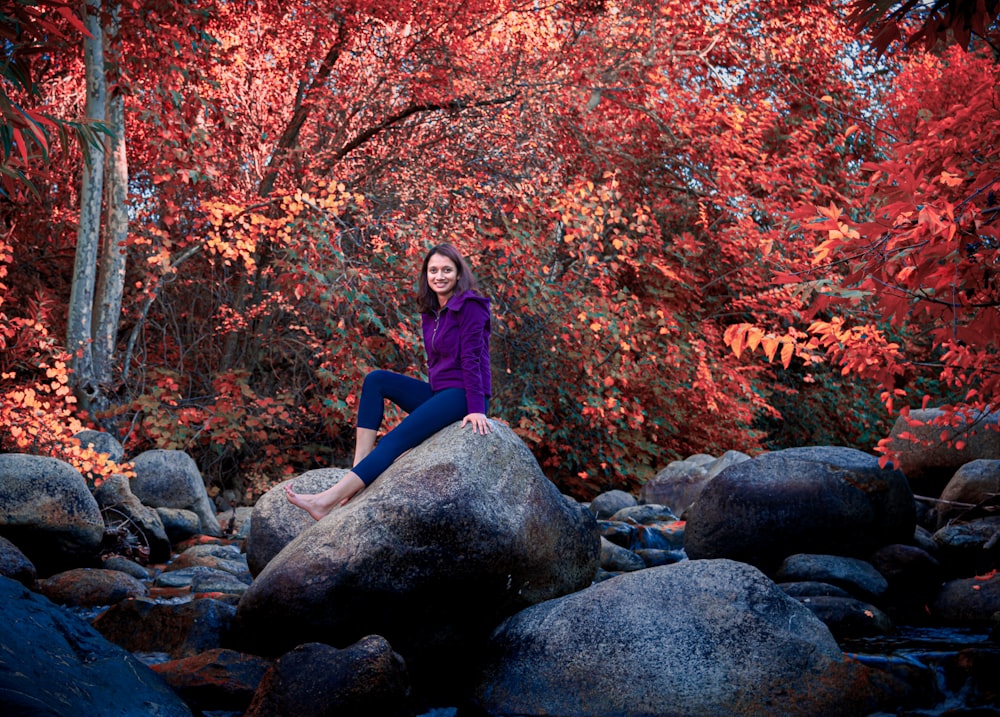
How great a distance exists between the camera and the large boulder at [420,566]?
4.47 m

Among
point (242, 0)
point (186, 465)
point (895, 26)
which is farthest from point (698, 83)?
point (895, 26)

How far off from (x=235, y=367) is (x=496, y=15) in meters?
5.54

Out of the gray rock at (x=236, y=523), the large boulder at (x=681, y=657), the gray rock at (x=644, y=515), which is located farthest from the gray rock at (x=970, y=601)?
the gray rock at (x=236, y=523)

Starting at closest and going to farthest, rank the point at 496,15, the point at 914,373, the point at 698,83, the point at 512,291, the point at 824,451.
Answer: the point at 824,451 → the point at 512,291 → the point at 496,15 → the point at 698,83 → the point at 914,373

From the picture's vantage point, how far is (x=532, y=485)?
501 cm

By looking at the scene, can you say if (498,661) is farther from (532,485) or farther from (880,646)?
(880,646)

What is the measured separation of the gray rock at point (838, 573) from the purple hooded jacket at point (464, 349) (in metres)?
2.75

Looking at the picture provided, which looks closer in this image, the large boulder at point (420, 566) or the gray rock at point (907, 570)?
the large boulder at point (420, 566)

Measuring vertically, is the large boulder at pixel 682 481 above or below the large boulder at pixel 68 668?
below

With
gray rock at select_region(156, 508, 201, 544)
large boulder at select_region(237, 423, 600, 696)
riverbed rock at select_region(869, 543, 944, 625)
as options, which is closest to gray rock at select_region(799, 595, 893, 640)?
riverbed rock at select_region(869, 543, 944, 625)

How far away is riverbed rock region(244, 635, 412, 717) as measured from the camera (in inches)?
153

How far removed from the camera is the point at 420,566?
4.48 metres

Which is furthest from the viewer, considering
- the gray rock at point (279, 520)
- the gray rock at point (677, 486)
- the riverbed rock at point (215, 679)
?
the gray rock at point (677, 486)

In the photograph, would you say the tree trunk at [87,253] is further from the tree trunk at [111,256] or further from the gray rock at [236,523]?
the gray rock at [236,523]
